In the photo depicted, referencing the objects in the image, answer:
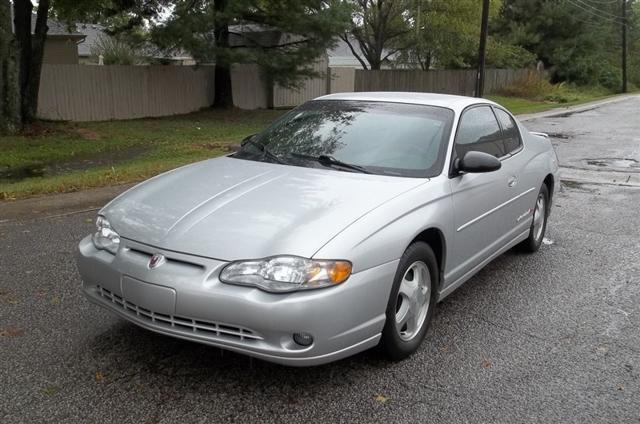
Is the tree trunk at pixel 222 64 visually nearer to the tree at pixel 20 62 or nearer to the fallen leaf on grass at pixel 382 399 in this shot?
the tree at pixel 20 62

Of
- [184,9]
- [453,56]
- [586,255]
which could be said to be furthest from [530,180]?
[453,56]

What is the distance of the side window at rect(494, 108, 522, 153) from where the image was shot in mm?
5445

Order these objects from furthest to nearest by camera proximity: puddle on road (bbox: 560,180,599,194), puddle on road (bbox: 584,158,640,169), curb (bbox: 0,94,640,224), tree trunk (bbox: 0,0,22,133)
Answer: tree trunk (bbox: 0,0,22,133), puddle on road (bbox: 584,158,640,169), puddle on road (bbox: 560,180,599,194), curb (bbox: 0,94,640,224)

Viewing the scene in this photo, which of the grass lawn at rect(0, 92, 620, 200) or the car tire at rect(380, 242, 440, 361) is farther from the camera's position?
the grass lawn at rect(0, 92, 620, 200)

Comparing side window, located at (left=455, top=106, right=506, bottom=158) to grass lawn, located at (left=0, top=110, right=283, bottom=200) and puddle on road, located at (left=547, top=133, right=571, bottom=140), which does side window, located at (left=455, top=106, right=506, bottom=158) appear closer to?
grass lawn, located at (left=0, top=110, right=283, bottom=200)

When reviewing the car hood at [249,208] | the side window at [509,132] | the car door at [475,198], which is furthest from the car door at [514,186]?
the car hood at [249,208]

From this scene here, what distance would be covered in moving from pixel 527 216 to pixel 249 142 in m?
2.60

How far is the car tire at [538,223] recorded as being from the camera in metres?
6.00

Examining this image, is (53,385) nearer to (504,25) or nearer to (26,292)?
(26,292)

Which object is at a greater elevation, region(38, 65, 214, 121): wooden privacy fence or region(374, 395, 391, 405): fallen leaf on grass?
region(38, 65, 214, 121): wooden privacy fence

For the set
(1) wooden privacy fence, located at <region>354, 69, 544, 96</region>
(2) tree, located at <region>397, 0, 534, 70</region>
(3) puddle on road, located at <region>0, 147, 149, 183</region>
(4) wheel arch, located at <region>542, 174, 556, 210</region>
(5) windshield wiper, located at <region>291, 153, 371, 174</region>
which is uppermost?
(2) tree, located at <region>397, 0, 534, 70</region>

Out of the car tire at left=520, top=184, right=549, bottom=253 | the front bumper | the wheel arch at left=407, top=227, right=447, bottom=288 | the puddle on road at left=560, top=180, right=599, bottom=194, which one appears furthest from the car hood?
the puddle on road at left=560, top=180, right=599, bottom=194

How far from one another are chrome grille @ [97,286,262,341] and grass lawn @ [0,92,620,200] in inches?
231

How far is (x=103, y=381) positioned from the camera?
11.2 ft
